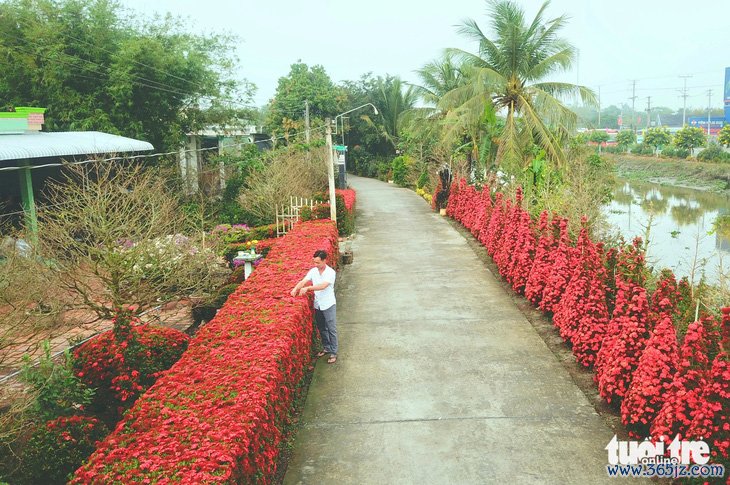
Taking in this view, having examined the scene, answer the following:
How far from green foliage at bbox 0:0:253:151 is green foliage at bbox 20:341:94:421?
16.1 m

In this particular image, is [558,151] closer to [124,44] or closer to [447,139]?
[447,139]

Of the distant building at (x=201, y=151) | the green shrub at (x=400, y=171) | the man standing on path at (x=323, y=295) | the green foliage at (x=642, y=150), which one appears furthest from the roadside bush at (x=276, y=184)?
the green foliage at (x=642, y=150)

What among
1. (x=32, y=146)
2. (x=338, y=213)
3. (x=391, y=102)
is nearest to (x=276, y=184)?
(x=338, y=213)

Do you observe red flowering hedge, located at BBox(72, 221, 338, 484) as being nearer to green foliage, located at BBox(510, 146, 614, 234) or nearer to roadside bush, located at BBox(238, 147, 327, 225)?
green foliage, located at BBox(510, 146, 614, 234)

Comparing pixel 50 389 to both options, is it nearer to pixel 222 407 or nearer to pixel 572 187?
pixel 222 407

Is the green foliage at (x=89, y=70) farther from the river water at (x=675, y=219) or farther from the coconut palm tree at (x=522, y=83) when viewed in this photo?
the river water at (x=675, y=219)

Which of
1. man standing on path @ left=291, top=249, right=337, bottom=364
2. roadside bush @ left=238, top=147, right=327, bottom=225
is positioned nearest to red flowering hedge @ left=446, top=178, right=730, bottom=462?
man standing on path @ left=291, top=249, right=337, bottom=364

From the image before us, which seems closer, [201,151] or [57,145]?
[57,145]

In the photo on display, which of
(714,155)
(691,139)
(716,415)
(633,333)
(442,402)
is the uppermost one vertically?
(691,139)

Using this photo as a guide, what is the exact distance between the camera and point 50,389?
233 inches

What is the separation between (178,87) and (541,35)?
42.0 feet

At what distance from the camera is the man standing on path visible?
7.82 m

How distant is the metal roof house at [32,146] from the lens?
13.6 m

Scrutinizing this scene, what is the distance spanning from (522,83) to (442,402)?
15.5 metres
